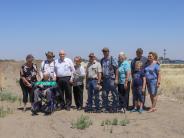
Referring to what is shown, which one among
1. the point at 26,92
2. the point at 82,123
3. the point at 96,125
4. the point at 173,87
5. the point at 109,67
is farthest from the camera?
the point at 173,87

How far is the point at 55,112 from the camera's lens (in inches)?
461

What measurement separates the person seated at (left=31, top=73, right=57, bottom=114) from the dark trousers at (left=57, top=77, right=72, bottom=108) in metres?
0.30

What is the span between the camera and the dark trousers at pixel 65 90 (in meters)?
11.9

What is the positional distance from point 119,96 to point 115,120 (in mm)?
1790

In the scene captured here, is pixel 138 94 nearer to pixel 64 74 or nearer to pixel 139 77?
pixel 139 77

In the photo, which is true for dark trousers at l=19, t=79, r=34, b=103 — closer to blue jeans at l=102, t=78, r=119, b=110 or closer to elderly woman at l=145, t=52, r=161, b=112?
blue jeans at l=102, t=78, r=119, b=110

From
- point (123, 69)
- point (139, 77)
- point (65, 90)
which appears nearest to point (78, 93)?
point (65, 90)

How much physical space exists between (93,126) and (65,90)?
2463mm

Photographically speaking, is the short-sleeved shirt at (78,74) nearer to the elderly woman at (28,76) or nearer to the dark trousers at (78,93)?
the dark trousers at (78,93)

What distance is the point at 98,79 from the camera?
37.7 ft

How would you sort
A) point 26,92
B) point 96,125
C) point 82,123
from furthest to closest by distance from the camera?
point 26,92, point 96,125, point 82,123

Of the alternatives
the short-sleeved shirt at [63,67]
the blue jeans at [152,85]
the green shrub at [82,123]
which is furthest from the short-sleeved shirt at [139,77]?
the green shrub at [82,123]

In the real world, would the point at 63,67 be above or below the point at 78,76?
above

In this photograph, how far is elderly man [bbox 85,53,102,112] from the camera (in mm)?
11453
